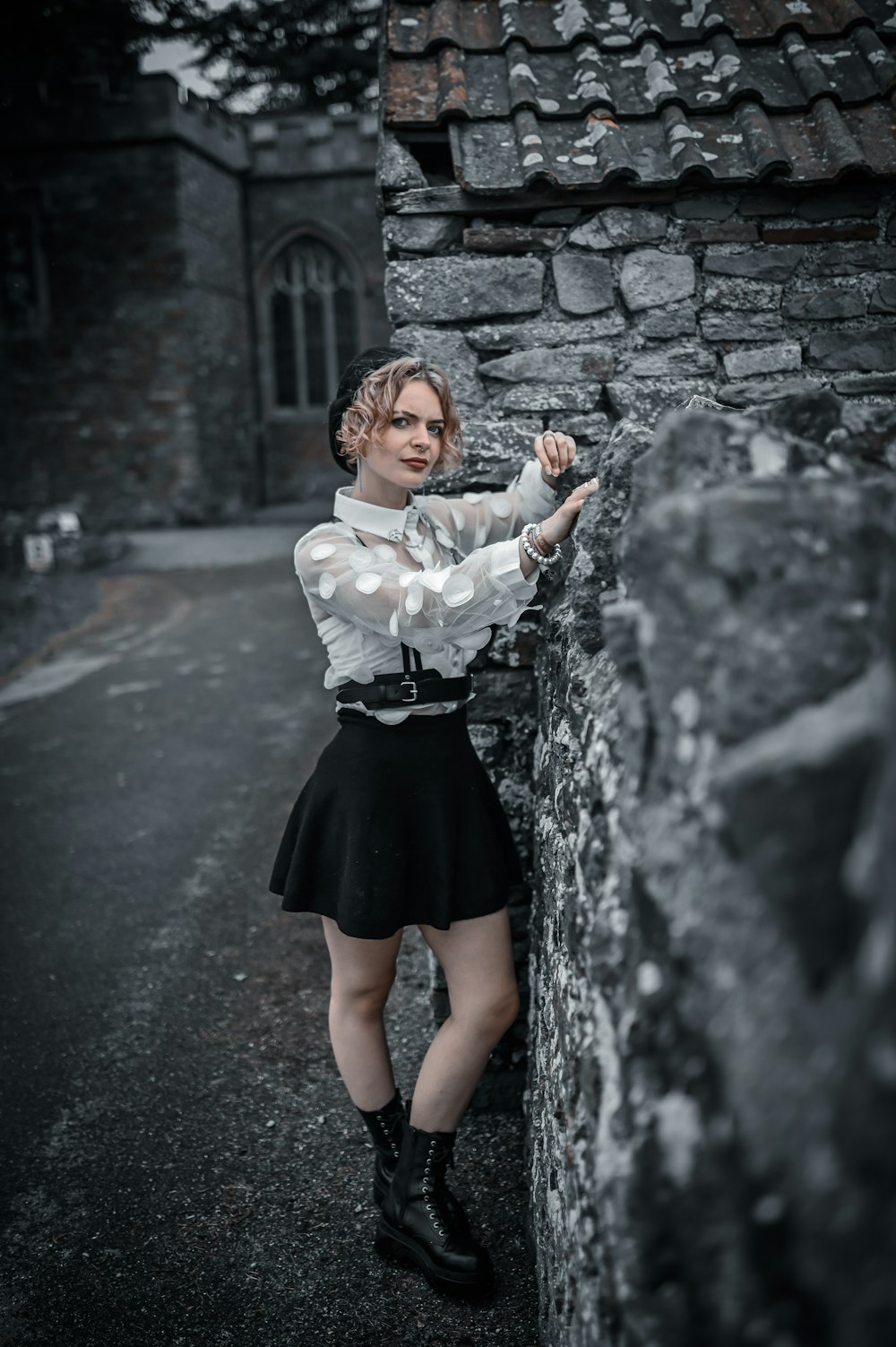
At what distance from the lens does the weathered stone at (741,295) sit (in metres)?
2.85

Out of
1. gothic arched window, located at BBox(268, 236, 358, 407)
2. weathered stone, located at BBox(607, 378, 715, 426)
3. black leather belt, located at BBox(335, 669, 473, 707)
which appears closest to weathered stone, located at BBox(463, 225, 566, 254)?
weathered stone, located at BBox(607, 378, 715, 426)

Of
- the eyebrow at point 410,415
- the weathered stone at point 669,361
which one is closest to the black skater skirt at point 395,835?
the eyebrow at point 410,415

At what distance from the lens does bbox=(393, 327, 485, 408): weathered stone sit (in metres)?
2.81

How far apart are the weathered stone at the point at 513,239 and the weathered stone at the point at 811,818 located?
7.07ft

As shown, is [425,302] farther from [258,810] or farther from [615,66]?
[258,810]

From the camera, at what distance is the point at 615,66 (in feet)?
9.96

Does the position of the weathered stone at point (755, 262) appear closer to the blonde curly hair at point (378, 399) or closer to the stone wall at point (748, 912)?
the blonde curly hair at point (378, 399)

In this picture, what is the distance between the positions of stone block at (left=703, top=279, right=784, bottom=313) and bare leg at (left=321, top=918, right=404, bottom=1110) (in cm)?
202

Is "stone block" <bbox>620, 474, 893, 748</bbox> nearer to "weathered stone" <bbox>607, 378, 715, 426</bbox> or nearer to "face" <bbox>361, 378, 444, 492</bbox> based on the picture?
"face" <bbox>361, 378, 444, 492</bbox>

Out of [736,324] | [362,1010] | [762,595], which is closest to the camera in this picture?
[762,595]

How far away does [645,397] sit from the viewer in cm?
284

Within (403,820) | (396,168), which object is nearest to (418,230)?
(396,168)

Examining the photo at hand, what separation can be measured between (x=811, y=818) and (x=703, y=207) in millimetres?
2384

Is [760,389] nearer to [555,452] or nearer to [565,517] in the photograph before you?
[555,452]
